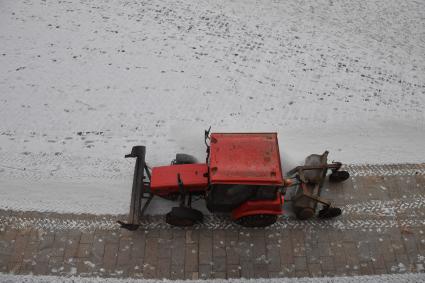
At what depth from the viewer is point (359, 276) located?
256 inches

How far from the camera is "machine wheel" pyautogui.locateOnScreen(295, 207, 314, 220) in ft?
22.0

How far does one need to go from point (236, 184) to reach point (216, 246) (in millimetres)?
1494

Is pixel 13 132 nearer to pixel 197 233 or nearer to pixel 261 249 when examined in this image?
pixel 197 233

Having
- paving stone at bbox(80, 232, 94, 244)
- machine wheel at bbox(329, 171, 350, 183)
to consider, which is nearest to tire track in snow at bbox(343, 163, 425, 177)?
machine wheel at bbox(329, 171, 350, 183)

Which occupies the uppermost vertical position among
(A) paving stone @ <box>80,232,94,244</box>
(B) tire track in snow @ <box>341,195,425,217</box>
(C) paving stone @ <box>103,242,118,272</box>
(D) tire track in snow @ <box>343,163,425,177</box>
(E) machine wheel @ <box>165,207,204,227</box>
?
(D) tire track in snow @ <box>343,163,425,177</box>

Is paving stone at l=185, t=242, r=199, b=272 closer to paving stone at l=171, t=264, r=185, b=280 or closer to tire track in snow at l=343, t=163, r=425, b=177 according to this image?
paving stone at l=171, t=264, r=185, b=280

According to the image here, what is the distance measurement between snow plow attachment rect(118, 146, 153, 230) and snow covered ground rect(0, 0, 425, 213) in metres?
0.62

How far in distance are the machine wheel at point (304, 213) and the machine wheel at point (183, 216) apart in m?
1.77

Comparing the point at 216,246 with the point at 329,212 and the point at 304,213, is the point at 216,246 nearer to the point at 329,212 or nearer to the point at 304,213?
the point at 304,213

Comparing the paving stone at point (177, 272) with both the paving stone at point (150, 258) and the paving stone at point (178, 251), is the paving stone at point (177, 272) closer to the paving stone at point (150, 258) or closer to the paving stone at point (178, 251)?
the paving stone at point (178, 251)

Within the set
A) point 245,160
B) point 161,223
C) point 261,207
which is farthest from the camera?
point 161,223

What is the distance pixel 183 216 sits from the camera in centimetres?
641

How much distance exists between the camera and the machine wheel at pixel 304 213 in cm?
670

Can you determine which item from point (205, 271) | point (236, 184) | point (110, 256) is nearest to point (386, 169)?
point (236, 184)
